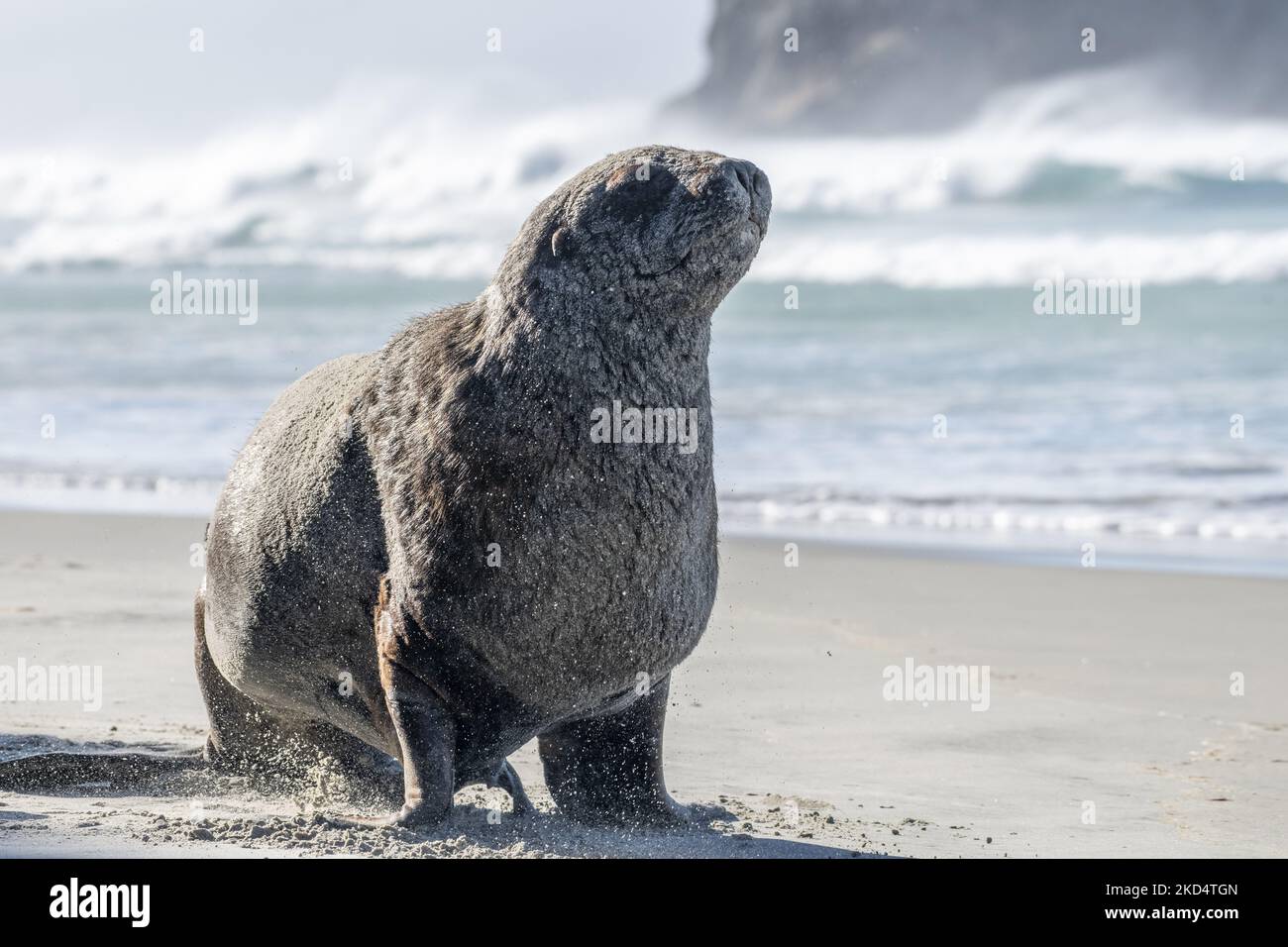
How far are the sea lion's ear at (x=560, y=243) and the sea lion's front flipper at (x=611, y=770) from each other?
1.35 meters

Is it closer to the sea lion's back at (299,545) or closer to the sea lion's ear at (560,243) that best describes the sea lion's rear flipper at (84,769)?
the sea lion's back at (299,545)

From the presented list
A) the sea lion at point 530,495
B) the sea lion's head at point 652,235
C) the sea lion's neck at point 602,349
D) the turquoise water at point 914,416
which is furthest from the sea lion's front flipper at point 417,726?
the turquoise water at point 914,416

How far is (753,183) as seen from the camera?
443 cm

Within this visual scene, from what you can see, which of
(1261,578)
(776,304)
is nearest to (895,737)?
(1261,578)

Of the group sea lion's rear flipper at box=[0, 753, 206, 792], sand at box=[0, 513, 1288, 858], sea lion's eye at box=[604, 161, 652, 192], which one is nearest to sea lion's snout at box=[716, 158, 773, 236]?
sea lion's eye at box=[604, 161, 652, 192]

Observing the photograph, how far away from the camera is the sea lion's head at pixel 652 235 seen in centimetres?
436

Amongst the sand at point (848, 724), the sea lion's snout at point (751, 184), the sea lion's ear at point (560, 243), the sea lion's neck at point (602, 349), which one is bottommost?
the sand at point (848, 724)

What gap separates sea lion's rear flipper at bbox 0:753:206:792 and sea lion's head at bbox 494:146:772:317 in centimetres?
228

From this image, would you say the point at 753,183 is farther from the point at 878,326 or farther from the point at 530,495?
the point at 878,326

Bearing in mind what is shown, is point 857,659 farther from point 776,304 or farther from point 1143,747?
point 776,304

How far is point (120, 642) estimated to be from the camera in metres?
8.37

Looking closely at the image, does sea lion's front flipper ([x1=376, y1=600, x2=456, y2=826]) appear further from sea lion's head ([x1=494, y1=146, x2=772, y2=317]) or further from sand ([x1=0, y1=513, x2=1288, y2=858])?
sea lion's head ([x1=494, y1=146, x2=772, y2=317])

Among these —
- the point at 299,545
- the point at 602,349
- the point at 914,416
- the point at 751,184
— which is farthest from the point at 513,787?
the point at 914,416

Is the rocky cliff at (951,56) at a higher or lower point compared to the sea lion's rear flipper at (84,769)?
higher
